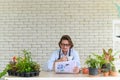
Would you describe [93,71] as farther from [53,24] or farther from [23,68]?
[53,24]

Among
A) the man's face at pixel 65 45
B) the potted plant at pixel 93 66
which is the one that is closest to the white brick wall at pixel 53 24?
the man's face at pixel 65 45

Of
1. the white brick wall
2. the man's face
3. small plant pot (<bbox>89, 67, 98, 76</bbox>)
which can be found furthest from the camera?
the white brick wall

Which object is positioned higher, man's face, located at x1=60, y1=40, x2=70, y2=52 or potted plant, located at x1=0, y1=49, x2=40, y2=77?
man's face, located at x1=60, y1=40, x2=70, y2=52

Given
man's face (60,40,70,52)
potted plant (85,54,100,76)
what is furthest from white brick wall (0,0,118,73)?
potted plant (85,54,100,76)

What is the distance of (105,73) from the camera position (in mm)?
3920

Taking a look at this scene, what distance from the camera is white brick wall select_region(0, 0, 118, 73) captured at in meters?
6.26

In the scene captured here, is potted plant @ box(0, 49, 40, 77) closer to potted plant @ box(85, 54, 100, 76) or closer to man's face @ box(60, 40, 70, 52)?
potted plant @ box(85, 54, 100, 76)

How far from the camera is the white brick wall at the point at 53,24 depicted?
6262 mm

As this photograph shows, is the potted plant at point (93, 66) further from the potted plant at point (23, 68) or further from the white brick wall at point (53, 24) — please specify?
the white brick wall at point (53, 24)

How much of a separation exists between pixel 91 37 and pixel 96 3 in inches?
29.4

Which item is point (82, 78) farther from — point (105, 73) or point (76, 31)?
point (76, 31)

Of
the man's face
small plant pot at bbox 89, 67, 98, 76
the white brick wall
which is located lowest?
small plant pot at bbox 89, 67, 98, 76

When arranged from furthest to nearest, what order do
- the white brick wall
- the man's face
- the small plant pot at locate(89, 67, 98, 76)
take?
the white brick wall, the man's face, the small plant pot at locate(89, 67, 98, 76)

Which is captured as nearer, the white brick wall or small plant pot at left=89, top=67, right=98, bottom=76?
small plant pot at left=89, top=67, right=98, bottom=76
